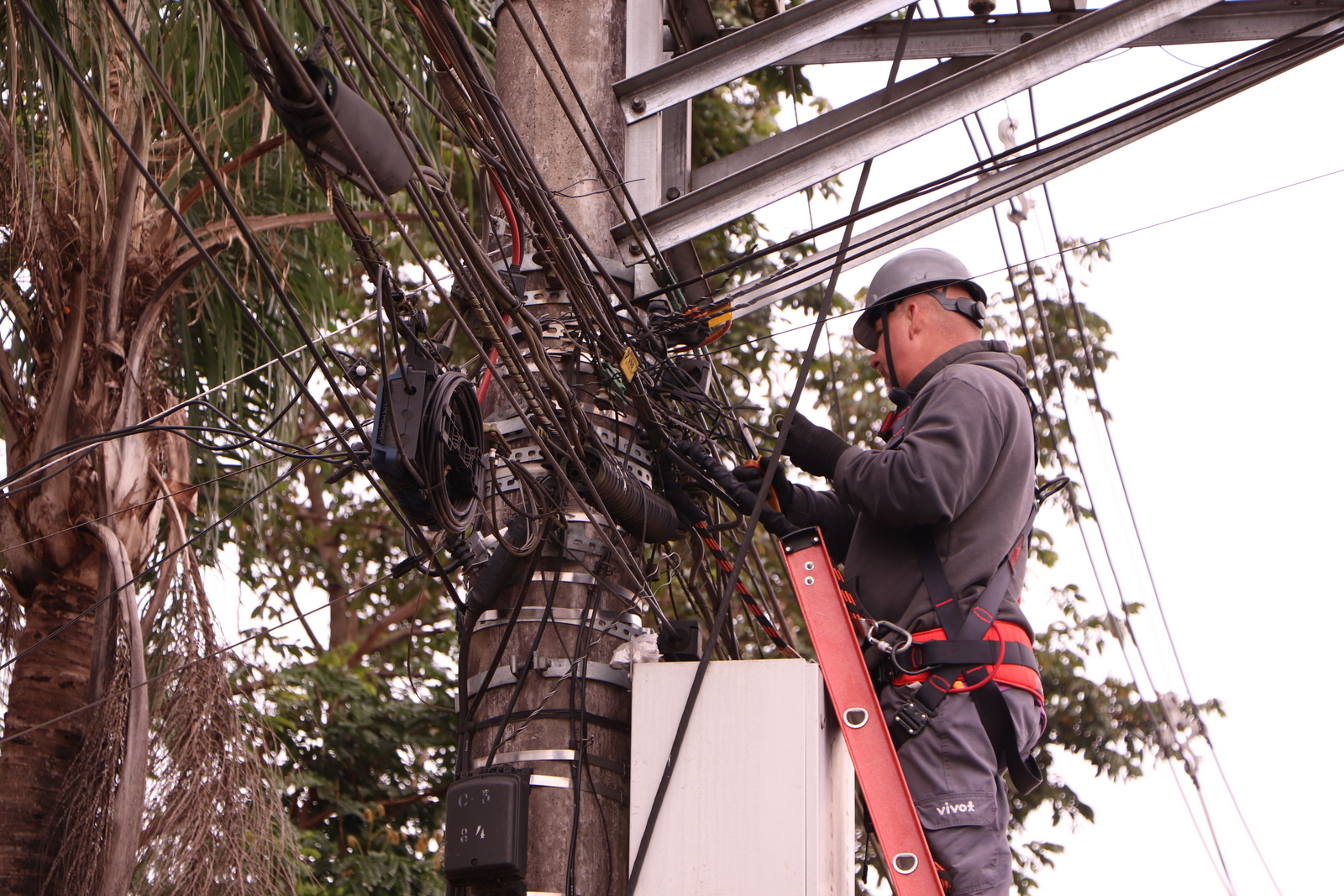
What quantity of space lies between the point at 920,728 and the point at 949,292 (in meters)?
1.39

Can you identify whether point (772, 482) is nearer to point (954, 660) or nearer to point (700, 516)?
point (700, 516)

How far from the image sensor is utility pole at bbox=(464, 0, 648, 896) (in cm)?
351

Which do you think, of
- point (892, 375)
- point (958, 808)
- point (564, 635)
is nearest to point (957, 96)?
point (892, 375)

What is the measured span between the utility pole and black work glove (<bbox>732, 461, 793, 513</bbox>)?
0.32 m

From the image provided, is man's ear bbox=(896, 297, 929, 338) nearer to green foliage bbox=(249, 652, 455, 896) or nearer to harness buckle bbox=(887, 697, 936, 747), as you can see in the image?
harness buckle bbox=(887, 697, 936, 747)

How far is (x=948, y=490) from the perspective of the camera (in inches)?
139

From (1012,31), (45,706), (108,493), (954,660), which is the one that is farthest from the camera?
(45,706)

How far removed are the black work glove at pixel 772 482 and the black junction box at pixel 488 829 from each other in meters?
1.08

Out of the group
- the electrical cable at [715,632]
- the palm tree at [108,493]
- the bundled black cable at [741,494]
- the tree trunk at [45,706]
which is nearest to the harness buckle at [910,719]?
the electrical cable at [715,632]

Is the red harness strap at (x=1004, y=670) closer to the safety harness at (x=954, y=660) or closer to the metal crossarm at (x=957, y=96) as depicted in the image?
the safety harness at (x=954, y=660)

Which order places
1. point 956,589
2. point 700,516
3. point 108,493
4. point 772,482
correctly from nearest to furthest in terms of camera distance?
1. point 956,589
2. point 772,482
3. point 700,516
4. point 108,493

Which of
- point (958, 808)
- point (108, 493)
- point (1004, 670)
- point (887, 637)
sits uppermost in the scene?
point (108, 493)

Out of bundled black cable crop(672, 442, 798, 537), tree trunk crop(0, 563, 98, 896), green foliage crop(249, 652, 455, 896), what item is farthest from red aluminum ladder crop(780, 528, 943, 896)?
green foliage crop(249, 652, 455, 896)

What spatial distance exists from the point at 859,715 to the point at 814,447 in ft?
2.91
